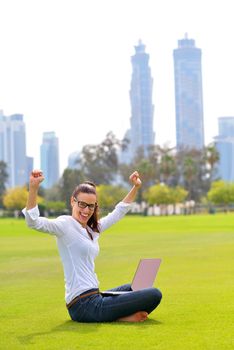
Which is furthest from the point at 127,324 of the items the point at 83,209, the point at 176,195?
the point at 176,195

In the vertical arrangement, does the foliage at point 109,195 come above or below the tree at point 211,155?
below

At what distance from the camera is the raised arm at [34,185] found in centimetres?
816

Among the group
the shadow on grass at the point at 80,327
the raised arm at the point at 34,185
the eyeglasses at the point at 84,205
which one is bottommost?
the shadow on grass at the point at 80,327

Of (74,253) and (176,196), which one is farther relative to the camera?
(176,196)

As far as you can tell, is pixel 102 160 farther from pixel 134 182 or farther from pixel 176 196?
pixel 134 182

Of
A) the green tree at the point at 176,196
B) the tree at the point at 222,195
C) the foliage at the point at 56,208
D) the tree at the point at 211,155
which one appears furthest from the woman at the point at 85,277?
the tree at the point at 211,155

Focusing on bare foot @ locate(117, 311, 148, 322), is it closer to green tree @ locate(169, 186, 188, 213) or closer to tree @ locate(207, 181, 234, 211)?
green tree @ locate(169, 186, 188, 213)

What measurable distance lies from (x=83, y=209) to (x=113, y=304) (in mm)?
1086

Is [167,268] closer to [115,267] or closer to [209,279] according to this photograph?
[115,267]

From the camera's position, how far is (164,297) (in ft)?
39.1

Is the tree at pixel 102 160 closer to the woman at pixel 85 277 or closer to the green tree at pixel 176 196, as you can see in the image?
the green tree at pixel 176 196

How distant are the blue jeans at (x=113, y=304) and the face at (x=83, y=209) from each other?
2.82 ft

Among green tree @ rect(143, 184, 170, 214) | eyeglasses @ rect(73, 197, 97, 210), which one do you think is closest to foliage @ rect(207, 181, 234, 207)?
green tree @ rect(143, 184, 170, 214)

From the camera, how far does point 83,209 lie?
9094 mm
